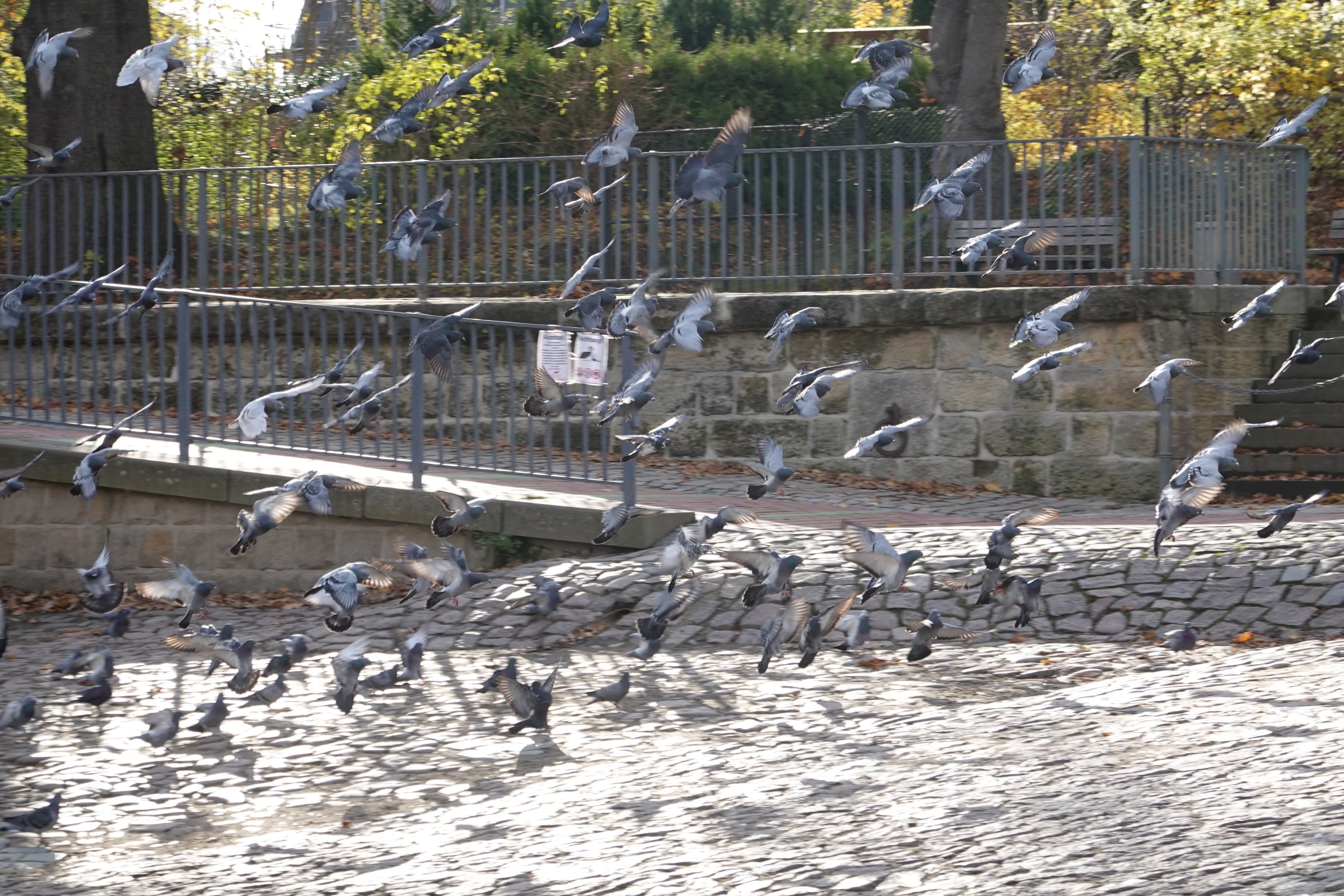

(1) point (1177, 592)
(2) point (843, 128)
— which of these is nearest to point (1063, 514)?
(1) point (1177, 592)

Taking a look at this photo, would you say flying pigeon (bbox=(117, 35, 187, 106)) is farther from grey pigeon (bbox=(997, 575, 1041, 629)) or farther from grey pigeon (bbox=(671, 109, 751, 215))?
grey pigeon (bbox=(997, 575, 1041, 629))

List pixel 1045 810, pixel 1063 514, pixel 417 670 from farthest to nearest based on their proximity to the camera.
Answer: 1. pixel 1063 514
2. pixel 417 670
3. pixel 1045 810

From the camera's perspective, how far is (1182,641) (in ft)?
24.6

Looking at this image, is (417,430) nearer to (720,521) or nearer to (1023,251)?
(720,521)

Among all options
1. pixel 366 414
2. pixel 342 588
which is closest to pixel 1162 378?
pixel 366 414

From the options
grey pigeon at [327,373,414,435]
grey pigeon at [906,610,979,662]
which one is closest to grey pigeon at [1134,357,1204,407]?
→ grey pigeon at [906,610,979,662]

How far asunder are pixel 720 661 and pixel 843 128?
447 inches

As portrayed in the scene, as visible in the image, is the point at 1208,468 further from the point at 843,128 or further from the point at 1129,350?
the point at 843,128

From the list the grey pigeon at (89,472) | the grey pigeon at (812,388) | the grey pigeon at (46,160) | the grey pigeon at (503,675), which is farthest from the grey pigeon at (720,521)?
the grey pigeon at (46,160)

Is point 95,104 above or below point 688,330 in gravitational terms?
above

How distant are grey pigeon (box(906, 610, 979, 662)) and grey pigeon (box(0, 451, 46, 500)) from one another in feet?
15.6

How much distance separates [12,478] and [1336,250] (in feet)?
36.3

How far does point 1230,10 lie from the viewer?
18.2 meters

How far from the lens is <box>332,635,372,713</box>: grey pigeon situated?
6969 mm
